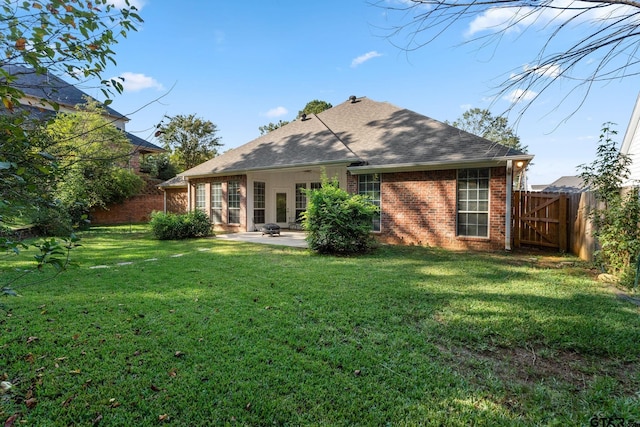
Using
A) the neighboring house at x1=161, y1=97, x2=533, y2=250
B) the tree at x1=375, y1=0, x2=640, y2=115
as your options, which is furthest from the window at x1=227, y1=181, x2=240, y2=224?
the tree at x1=375, y1=0, x2=640, y2=115

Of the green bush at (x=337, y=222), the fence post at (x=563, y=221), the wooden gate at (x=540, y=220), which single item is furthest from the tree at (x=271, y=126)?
the fence post at (x=563, y=221)

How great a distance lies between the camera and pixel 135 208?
21938 mm

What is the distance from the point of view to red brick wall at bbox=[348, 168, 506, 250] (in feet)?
30.9

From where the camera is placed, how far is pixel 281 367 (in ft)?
9.31

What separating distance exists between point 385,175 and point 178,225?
8490 mm

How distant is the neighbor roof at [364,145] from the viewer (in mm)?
9902

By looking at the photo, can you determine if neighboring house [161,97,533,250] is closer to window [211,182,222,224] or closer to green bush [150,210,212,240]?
window [211,182,222,224]

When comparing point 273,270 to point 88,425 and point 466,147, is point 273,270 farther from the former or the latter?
point 466,147

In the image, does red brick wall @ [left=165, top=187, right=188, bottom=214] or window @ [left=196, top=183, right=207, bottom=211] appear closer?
window @ [left=196, top=183, right=207, bottom=211]

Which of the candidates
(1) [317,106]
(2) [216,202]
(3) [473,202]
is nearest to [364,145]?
(3) [473,202]

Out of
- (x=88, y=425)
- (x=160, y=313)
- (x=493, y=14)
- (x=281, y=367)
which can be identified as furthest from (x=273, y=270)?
(x=493, y=14)

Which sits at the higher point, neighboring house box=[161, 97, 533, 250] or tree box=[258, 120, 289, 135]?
tree box=[258, 120, 289, 135]

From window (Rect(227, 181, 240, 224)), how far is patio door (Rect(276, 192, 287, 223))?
215 centimetres

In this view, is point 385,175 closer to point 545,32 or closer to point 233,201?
point 233,201
